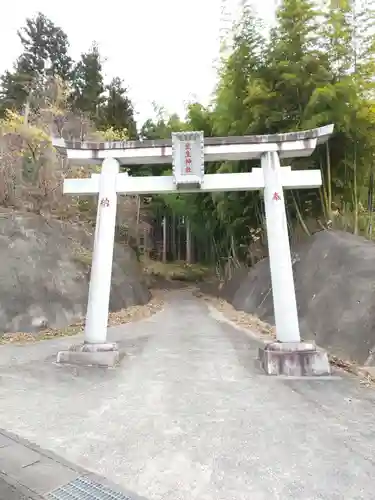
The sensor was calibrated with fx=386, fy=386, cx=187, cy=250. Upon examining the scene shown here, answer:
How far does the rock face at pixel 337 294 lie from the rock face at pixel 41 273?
4110 millimetres

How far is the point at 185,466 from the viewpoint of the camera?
8.03ft

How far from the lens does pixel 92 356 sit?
191 inches

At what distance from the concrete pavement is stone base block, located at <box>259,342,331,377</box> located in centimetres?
16

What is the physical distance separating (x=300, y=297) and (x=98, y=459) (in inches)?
215

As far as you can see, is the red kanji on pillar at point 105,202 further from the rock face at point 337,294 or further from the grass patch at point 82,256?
the grass patch at point 82,256

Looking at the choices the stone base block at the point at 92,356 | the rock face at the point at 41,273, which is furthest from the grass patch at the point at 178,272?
the stone base block at the point at 92,356

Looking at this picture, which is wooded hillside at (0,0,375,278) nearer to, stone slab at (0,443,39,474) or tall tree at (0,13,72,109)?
stone slab at (0,443,39,474)

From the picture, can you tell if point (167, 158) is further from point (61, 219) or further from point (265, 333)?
point (61, 219)

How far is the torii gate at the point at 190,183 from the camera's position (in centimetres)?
495

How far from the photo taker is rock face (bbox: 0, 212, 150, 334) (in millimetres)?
7187

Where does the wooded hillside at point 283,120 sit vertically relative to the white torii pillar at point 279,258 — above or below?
above

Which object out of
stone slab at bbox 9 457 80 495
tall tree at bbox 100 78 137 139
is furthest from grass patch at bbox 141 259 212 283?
stone slab at bbox 9 457 80 495

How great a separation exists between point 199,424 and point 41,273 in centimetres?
573

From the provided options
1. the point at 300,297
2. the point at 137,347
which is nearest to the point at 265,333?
the point at 300,297
